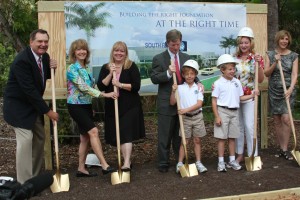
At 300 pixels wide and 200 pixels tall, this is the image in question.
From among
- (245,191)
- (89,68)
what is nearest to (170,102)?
(89,68)

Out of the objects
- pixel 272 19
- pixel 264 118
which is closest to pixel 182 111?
pixel 264 118

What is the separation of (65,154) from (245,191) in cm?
380

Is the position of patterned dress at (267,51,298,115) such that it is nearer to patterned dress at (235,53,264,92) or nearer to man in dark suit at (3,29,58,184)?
patterned dress at (235,53,264,92)

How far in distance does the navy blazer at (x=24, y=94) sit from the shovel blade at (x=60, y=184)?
0.74m

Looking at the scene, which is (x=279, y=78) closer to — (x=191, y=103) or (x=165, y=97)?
(x=191, y=103)

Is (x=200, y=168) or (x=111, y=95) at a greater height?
(x=111, y=95)

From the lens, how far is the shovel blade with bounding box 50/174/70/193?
5613 mm

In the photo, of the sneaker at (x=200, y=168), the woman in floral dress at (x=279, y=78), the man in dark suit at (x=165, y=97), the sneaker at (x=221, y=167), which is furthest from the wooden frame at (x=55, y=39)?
the woman in floral dress at (x=279, y=78)

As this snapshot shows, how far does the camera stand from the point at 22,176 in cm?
546

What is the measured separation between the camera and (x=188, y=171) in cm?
607

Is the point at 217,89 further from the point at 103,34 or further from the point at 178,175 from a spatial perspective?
the point at 103,34

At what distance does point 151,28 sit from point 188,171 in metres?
2.29

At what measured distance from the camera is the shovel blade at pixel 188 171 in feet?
19.9

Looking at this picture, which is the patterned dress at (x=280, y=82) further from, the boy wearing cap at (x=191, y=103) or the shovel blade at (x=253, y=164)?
the boy wearing cap at (x=191, y=103)
